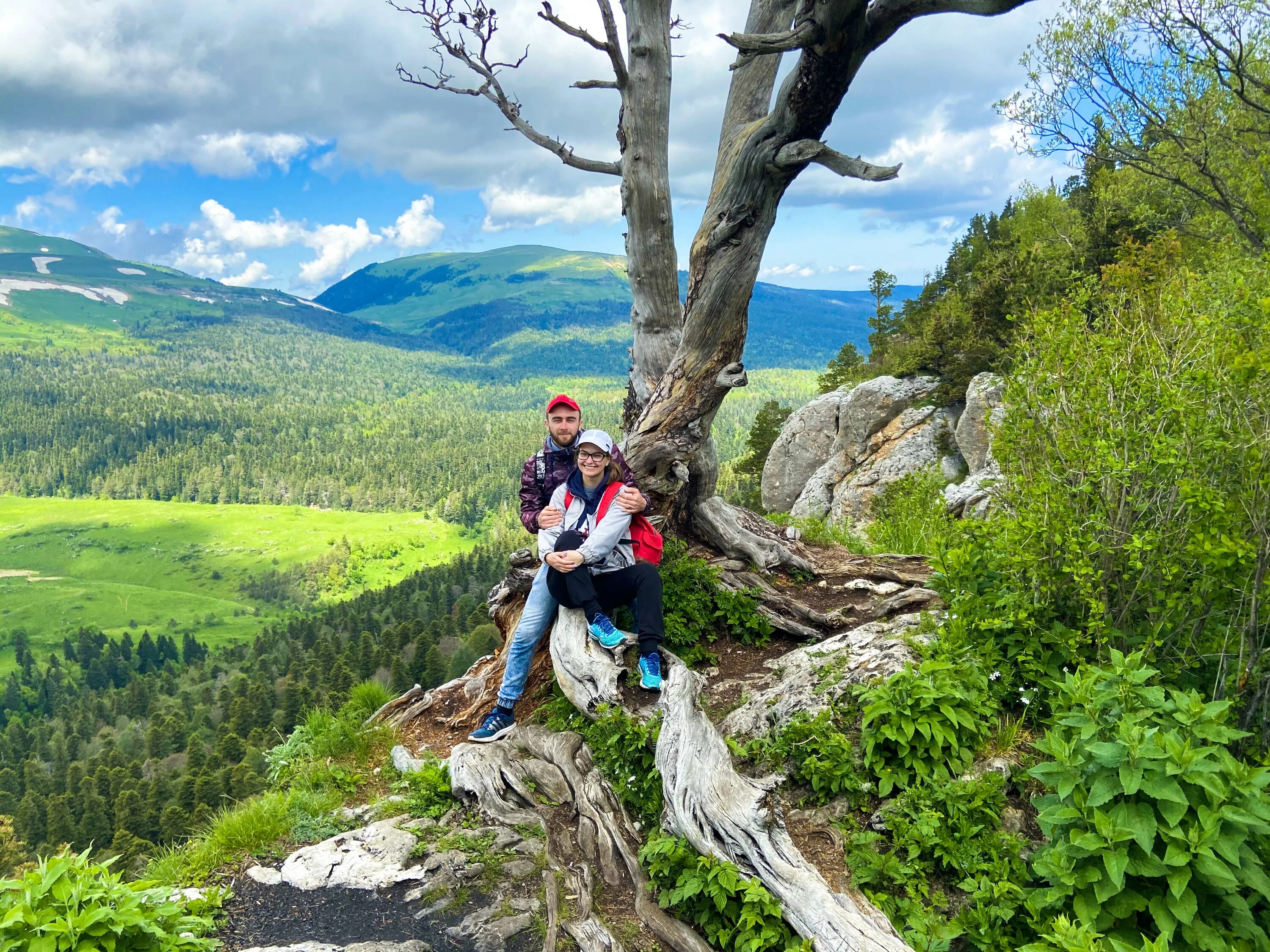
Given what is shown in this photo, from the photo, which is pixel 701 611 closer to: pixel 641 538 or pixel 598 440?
pixel 641 538

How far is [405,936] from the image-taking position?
5.21 meters

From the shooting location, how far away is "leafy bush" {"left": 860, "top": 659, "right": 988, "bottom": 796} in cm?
513

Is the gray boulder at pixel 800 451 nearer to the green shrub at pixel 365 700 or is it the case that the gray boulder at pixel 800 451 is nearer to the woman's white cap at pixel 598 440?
the green shrub at pixel 365 700

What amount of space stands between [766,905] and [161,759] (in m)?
86.1

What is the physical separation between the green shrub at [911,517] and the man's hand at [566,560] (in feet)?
15.1

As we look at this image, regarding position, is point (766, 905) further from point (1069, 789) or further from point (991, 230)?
point (991, 230)

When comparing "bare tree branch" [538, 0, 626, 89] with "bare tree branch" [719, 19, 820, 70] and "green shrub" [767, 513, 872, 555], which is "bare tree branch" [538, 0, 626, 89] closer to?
"bare tree branch" [719, 19, 820, 70]

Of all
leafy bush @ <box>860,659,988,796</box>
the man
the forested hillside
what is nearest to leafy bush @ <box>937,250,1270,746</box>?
leafy bush @ <box>860,659,988,796</box>

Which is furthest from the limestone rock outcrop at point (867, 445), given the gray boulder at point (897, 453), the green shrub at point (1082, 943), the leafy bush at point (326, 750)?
the green shrub at point (1082, 943)

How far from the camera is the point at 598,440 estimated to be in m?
7.29

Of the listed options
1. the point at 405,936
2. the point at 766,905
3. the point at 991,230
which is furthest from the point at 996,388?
the point at 991,230

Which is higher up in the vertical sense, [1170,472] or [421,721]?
[1170,472]

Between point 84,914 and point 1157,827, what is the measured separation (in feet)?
18.3

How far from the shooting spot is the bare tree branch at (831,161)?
649 cm
